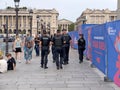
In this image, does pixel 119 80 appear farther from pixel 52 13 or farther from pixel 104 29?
pixel 52 13

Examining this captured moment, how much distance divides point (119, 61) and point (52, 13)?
6727 inches

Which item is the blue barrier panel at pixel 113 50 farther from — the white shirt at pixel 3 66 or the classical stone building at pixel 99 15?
the classical stone building at pixel 99 15

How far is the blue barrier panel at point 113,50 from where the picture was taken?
10.4 metres

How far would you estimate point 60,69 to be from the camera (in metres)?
17.5

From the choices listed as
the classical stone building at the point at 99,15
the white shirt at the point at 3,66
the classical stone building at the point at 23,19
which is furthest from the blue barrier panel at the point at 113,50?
the classical stone building at the point at 99,15

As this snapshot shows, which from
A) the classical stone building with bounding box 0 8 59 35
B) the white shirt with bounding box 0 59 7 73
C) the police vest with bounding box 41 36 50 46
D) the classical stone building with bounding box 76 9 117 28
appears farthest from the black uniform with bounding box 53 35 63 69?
the classical stone building with bounding box 76 9 117 28

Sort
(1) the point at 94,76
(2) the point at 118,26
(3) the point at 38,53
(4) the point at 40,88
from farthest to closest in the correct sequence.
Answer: (3) the point at 38,53
(1) the point at 94,76
(4) the point at 40,88
(2) the point at 118,26

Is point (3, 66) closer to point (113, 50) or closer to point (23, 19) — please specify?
point (113, 50)

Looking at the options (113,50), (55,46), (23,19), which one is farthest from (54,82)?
(23,19)

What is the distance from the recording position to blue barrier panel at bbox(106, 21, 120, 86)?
1041 centimetres

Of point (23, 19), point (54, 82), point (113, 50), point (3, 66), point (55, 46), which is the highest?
point (23, 19)

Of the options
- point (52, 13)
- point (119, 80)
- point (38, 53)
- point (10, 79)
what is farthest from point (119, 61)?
point (52, 13)

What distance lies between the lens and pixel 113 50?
11234 mm

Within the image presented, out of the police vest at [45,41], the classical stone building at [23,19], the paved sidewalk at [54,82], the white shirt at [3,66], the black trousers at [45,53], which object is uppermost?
the classical stone building at [23,19]
